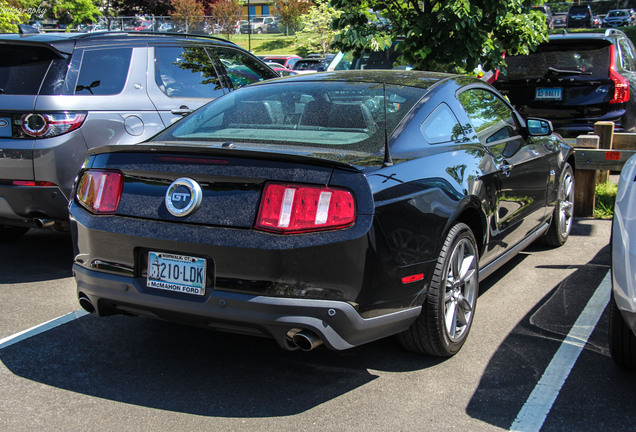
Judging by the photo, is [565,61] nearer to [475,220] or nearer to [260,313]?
[475,220]

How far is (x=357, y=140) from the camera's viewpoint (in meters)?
3.59

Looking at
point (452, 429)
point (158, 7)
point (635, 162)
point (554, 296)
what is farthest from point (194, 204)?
point (158, 7)

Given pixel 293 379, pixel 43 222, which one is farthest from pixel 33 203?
pixel 293 379

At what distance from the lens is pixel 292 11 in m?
58.8

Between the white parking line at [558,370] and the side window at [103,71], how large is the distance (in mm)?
4048

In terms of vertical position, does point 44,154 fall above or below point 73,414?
above

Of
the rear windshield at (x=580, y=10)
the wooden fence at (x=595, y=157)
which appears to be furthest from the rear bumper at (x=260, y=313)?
the rear windshield at (x=580, y=10)

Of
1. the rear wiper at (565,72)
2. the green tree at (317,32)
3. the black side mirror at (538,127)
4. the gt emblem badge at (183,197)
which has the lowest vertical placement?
the gt emblem badge at (183,197)

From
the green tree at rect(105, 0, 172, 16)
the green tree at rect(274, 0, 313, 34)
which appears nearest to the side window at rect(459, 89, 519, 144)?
the green tree at rect(274, 0, 313, 34)

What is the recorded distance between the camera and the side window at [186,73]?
→ 6.27 meters

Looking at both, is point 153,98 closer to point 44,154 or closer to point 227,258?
point 44,154

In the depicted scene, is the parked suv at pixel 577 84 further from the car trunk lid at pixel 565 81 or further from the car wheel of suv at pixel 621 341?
the car wheel of suv at pixel 621 341

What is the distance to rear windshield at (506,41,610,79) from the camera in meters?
8.01

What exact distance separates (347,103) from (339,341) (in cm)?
153
